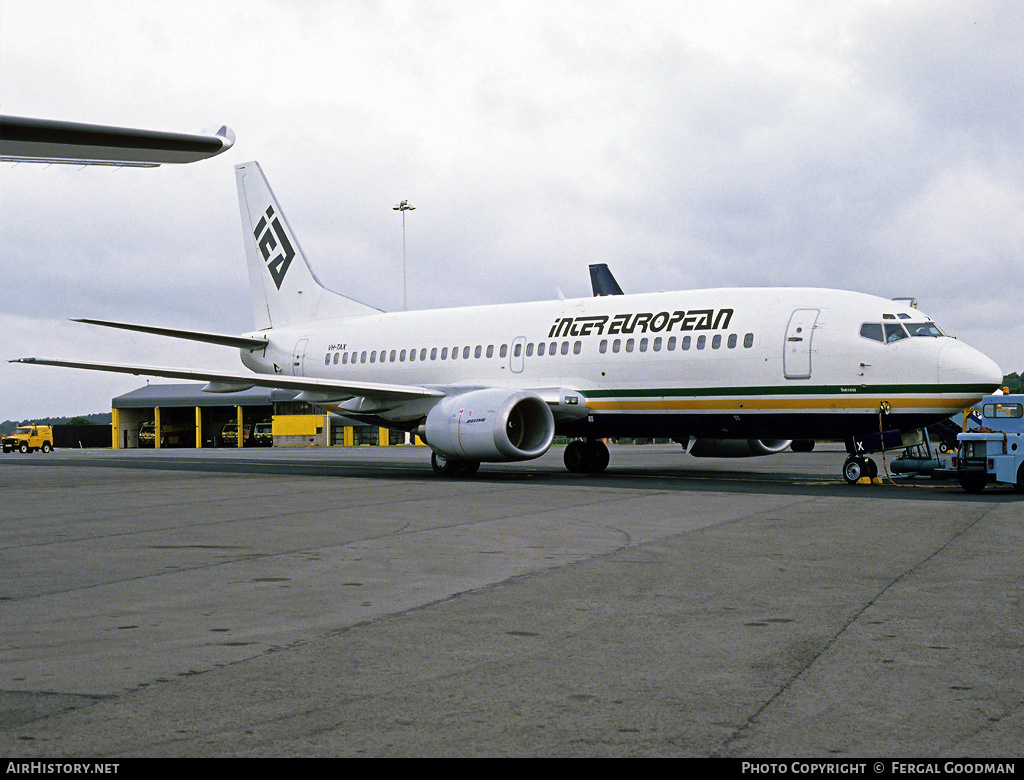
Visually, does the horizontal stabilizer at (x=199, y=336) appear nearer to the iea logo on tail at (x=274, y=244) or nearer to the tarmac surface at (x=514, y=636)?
the iea logo on tail at (x=274, y=244)

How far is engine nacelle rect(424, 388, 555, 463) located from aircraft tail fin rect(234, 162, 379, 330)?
29.3ft

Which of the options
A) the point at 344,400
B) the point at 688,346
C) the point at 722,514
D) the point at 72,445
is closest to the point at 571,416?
the point at 688,346

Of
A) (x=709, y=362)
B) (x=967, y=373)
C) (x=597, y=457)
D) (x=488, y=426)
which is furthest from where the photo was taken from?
(x=597, y=457)

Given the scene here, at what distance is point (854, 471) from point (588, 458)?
265 inches

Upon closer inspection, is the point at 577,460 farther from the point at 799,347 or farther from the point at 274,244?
the point at 274,244

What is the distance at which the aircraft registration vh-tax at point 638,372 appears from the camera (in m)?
17.3

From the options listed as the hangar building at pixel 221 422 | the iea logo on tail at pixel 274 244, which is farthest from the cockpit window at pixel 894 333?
the hangar building at pixel 221 422

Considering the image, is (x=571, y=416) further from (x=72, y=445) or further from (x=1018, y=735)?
(x=72, y=445)

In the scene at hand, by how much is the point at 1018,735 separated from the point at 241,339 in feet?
87.1

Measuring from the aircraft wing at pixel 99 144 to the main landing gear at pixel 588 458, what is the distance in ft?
54.4

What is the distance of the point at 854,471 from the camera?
17859 millimetres

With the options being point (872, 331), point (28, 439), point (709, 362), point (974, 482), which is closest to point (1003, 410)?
point (974, 482)

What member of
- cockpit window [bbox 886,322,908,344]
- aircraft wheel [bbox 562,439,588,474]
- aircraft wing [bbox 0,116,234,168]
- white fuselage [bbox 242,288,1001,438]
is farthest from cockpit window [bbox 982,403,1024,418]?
aircraft wing [bbox 0,116,234,168]
